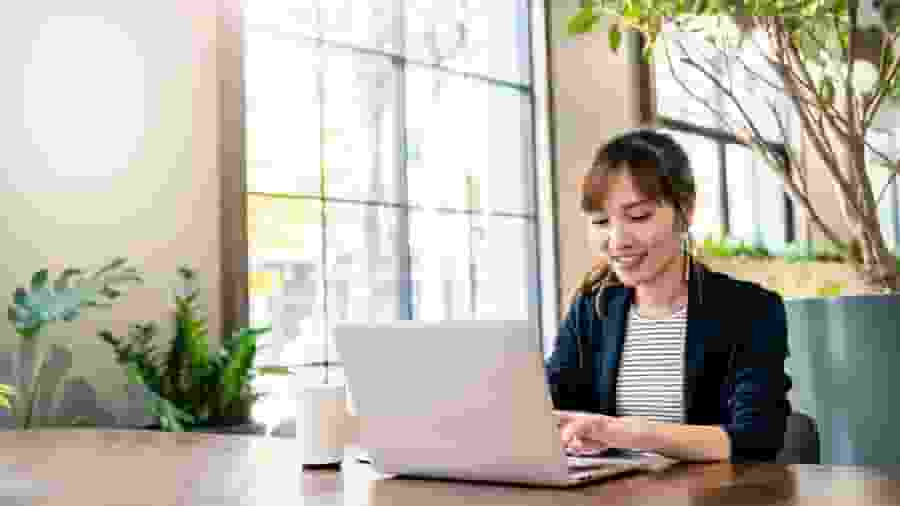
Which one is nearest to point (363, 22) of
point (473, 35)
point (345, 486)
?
point (473, 35)

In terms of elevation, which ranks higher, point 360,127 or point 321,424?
point 360,127

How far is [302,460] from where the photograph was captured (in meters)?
1.57

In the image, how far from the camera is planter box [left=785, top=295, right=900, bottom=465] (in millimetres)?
2355

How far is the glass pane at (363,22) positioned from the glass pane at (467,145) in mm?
216

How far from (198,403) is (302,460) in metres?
2.21

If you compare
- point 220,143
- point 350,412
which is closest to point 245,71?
point 220,143

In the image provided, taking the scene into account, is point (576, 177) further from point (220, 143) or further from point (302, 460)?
point (302, 460)

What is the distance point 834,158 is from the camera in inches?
106

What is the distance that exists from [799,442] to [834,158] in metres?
1.00

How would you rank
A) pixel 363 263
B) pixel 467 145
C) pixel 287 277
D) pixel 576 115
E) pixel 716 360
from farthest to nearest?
pixel 576 115 → pixel 467 145 → pixel 363 263 → pixel 287 277 → pixel 716 360

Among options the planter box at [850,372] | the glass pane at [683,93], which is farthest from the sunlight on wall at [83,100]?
the glass pane at [683,93]

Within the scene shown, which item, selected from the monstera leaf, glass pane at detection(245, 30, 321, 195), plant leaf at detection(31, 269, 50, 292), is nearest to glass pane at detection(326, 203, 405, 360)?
glass pane at detection(245, 30, 321, 195)

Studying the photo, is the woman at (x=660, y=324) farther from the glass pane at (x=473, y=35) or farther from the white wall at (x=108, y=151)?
the glass pane at (x=473, y=35)

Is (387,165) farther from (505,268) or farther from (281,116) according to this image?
(505,268)
